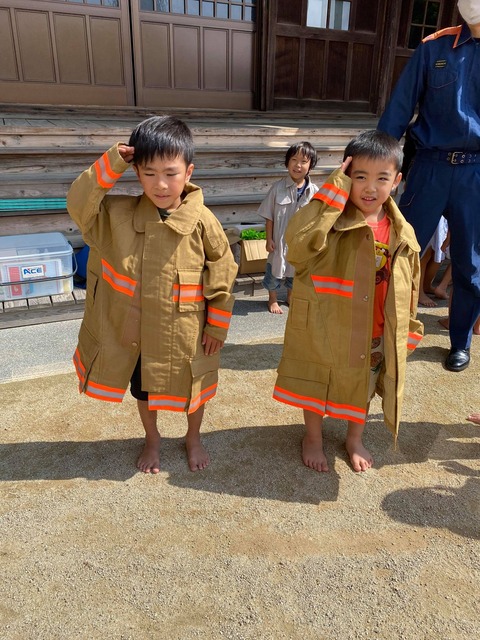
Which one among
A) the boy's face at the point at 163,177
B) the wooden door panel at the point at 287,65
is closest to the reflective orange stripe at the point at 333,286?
the boy's face at the point at 163,177

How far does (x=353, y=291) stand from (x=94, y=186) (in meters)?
1.02

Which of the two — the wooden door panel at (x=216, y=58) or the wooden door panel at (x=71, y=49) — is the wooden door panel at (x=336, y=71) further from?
the wooden door panel at (x=71, y=49)

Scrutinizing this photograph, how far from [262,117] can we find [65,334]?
4.13 meters

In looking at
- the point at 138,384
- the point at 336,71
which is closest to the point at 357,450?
the point at 138,384

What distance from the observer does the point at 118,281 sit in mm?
1877

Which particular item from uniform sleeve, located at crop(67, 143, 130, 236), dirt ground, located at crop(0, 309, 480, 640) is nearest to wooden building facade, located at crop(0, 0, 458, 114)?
dirt ground, located at crop(0, 309, 480, 640)

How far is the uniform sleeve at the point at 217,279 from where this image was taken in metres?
1.91

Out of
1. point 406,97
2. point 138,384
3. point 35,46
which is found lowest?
point 138,384

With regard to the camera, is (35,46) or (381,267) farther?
(35,46)

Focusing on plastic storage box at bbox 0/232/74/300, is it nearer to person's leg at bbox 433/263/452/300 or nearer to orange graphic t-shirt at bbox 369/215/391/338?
orange graphic t-shirt at bbox 369/215/391/338

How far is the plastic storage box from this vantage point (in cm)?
346

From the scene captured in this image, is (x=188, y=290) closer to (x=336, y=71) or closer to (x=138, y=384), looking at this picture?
(x=138, y=384)

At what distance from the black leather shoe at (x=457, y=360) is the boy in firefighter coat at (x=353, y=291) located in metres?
1.14

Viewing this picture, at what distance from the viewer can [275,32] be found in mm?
6293
